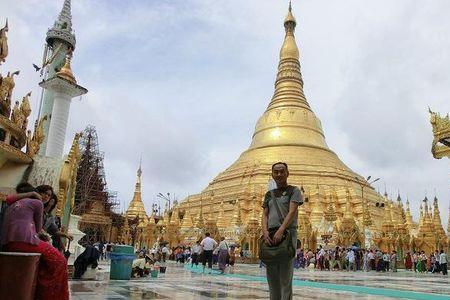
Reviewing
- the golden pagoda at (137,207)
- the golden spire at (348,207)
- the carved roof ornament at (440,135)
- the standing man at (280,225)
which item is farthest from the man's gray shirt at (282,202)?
the golden pagoda at (137,207)

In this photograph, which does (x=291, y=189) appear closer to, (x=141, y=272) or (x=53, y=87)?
(x=141, y=272)

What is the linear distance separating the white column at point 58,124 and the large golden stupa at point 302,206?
15343 millimetres

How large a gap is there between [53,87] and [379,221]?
91.8 ft

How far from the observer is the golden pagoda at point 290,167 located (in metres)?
35.8

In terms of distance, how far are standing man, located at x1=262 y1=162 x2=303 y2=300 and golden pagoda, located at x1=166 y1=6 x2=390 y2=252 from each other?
91.1 ft

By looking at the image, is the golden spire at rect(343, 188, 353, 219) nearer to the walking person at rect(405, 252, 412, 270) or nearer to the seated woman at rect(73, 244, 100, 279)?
the walking person at rect(405, 252, 412, 270)

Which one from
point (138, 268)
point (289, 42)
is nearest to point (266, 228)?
point (138, 268)

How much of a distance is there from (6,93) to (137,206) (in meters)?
37.1

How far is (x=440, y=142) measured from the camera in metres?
13.8

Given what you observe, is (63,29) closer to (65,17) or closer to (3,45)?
(65,17)

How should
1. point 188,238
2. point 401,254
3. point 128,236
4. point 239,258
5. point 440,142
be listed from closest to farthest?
point 440,142 < point 239,258 < point 401,254 < point 188,238 < point 128,236

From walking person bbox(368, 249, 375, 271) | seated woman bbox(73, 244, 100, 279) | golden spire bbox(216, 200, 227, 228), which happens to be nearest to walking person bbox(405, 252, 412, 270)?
walking person bbox(368, 249, 375, 271)

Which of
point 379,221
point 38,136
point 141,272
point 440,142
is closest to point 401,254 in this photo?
point 379,221

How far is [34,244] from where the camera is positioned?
384 centimetres
